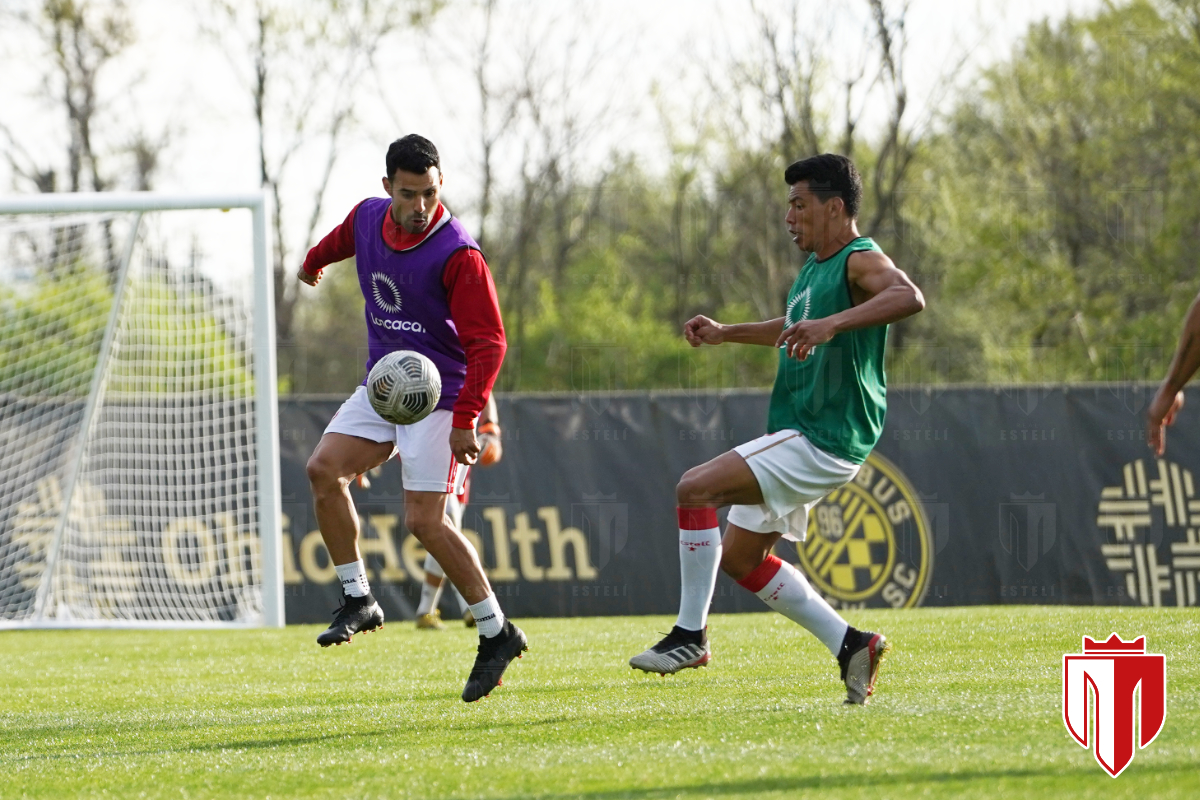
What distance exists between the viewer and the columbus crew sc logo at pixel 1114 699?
3.38 meters

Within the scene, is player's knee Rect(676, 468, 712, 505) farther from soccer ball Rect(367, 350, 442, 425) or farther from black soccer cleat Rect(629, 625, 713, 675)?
soccer ball Rect(367, 350, 442, 425)

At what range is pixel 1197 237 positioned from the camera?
22688mm

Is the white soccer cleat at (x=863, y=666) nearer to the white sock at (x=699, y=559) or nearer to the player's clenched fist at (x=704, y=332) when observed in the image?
the white sock at (x=699, y=559)

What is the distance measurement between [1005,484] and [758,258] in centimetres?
1943

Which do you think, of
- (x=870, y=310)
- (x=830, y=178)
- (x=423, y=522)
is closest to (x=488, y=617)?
(x=423, y=522)

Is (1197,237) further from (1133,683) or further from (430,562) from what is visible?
(1133,683)

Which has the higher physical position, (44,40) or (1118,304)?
(44,40)

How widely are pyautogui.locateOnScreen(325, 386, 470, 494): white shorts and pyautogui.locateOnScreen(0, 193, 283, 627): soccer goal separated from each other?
5.58m

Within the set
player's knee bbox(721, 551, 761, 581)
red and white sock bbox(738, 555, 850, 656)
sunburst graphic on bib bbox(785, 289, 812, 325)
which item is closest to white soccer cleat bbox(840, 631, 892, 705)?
red and white sock bbox(738, 555, 850, 656)

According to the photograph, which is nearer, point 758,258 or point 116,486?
point 116,486

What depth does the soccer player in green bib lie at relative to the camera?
186 inches

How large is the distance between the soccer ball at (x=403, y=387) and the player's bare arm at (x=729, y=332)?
108 cm

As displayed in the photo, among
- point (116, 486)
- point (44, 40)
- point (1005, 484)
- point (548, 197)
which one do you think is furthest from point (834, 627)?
point (44, 40)

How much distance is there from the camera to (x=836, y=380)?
4.81 metres
